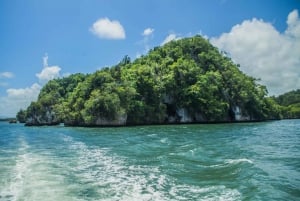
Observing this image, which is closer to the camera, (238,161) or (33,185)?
(33,185)

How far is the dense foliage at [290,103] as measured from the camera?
117188 mm

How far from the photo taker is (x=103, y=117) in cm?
5991

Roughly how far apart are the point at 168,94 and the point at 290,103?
294 feet

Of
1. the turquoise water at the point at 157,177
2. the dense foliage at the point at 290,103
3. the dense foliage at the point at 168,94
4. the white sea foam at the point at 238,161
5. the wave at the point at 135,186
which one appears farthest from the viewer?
the dense foliage at the point at 290,103

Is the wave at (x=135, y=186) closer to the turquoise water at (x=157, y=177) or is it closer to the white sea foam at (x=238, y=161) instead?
the turquoise water at (x=157, y=177)

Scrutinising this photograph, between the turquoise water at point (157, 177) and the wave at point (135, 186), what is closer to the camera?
the wave at point (135, 186)

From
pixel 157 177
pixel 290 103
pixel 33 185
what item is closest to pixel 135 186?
pixel 157 177

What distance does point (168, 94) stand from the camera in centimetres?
7306

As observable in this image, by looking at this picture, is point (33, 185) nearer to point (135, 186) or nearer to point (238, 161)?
point (135, 186)

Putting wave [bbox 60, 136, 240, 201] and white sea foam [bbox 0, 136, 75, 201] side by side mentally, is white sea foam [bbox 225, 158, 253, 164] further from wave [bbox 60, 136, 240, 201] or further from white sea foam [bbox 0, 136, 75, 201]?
white sea foam [bbox 0, 136, 75, 201]

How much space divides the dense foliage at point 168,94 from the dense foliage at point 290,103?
23.8 m

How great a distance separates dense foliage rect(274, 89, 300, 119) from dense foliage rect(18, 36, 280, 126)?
2380 cm

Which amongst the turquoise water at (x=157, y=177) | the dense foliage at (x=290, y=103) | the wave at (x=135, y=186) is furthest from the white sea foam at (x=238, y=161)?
the dense foliage at (x=290, y=103)

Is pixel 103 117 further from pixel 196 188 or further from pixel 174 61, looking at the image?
pixel 196 188
